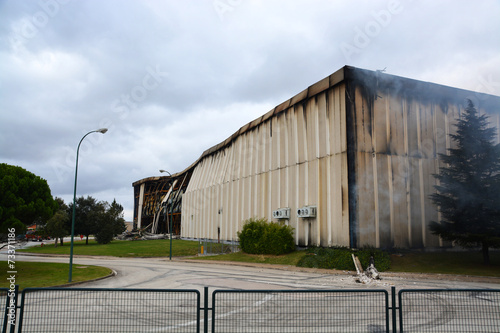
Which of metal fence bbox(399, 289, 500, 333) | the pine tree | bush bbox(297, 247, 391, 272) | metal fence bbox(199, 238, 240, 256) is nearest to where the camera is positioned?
metal fence bbox(399, 289, 500, 333)

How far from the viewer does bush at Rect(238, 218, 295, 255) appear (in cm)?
2476

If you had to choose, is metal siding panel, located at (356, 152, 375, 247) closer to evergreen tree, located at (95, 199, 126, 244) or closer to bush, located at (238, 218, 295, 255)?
bush, located at (238, 218, 295, 255)

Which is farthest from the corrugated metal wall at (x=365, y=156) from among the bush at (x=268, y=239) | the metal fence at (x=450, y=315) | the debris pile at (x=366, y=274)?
the metal fence at (x=450, y=315)

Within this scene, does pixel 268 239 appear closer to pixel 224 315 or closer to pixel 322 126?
pixel 322 126

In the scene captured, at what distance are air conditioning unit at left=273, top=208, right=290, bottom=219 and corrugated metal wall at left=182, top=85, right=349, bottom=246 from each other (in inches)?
14.8

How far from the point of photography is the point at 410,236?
21719mm

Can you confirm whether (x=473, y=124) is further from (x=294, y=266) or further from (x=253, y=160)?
(x=253, y=160)

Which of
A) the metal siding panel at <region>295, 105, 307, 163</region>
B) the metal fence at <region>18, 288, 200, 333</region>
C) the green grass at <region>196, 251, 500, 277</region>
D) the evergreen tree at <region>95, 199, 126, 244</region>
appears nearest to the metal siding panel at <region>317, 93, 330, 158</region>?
the metal siding panel at <region>295, 105, 307, 163</region>

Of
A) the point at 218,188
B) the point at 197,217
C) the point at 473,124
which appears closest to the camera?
the point at 473,124

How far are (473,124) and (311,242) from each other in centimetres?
1142

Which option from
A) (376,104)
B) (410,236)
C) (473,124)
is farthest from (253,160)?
(473,124)

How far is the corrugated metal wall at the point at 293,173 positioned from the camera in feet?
74.1

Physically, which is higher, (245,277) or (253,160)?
(253,160)

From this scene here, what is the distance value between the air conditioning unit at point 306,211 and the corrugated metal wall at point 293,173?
38cm
